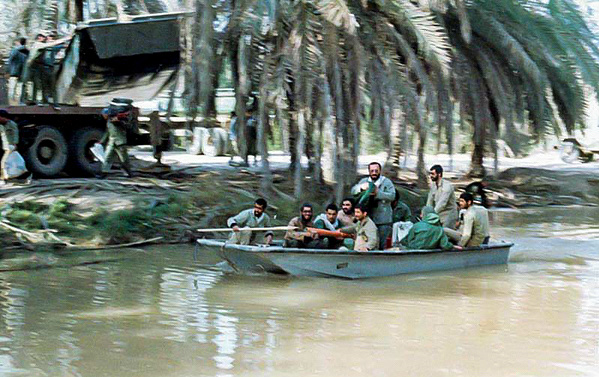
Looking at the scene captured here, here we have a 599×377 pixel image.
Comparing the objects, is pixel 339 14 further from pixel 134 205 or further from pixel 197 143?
pixel 197 143

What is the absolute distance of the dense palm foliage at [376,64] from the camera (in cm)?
1516

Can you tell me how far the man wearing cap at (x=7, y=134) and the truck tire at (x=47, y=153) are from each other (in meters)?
0.89

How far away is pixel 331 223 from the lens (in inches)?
480

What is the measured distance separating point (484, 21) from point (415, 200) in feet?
11.3

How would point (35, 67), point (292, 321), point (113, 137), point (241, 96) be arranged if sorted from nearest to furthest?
point (292, 321)
point (241, 96)
point (113, 137)
point (35, 67)

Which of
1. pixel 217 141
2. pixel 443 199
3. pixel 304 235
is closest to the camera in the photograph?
pixel 304 235

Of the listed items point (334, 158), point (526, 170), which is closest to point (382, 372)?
point (334, 158)

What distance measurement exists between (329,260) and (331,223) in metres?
0.67

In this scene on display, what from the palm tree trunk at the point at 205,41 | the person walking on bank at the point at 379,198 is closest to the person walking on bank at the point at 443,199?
the person walking on bank at the point at 379,198

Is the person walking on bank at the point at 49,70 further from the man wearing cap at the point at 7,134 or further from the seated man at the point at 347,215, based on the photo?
the seated man at the point at 347,215

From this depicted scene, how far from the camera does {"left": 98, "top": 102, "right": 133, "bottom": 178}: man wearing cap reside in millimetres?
16703

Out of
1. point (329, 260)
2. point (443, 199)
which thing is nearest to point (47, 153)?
point (329, 260)

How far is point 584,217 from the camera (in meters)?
19.1

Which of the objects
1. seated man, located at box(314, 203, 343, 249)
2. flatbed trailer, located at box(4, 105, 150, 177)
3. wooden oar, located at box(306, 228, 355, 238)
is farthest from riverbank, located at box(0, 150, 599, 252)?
wooden oar, located at box(306, 228, 355, 238)
